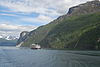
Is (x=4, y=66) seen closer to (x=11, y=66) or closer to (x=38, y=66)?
(x=11, y=66)

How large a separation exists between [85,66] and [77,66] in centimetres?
439

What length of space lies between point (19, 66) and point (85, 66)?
36.7 metres

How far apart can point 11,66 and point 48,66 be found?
21.1 metres

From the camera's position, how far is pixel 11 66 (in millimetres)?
112812

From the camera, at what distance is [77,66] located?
Answer: 109 metres

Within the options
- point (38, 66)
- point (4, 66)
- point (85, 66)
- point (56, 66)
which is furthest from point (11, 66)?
point (85, 66)

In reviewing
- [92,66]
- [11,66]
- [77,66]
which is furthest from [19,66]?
[92,66]

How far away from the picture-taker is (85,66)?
351 ft

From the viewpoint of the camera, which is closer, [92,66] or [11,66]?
[92,66]

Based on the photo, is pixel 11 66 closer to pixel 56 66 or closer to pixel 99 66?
pixel 56 66

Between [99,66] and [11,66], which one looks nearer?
[99,66]

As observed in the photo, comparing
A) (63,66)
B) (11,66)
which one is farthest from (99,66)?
(11,66)

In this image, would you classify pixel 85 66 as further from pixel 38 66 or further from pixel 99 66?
pixel 38 66

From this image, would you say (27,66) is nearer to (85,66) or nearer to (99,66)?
(85,66)
